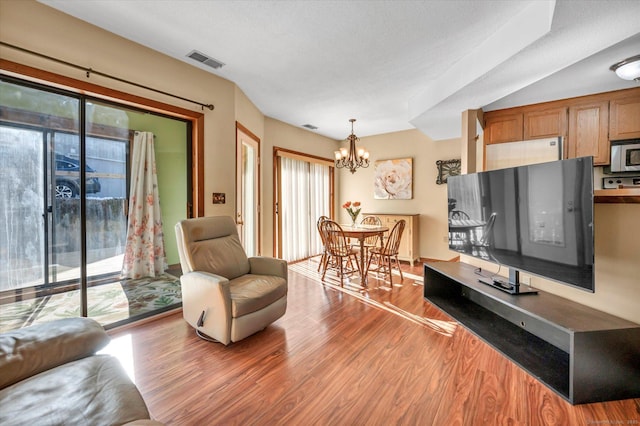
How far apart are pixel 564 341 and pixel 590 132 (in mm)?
2543

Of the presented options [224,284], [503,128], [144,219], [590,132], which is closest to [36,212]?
[144,219]

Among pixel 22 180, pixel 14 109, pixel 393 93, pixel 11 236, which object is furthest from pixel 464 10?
pixel 11 236

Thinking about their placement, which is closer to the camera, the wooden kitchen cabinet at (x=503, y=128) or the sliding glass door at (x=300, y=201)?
the wooden kitchen cabinet at (x=503, y=128)

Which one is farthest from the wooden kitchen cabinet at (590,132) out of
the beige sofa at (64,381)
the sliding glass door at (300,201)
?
the beige sofa at (64,381)

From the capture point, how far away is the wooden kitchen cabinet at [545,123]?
3199 mm

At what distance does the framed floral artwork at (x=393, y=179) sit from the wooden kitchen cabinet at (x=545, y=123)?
2088 mm

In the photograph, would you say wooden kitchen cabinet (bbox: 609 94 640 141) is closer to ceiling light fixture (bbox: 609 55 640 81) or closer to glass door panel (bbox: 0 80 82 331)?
ceiling light fixture (bbox: 609 55 640 81)

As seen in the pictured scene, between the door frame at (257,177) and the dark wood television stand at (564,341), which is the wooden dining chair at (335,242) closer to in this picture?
the door frame at (257,177)

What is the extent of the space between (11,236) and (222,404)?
214 centimetres

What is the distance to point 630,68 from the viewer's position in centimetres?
229

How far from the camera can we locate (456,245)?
9.43 feet

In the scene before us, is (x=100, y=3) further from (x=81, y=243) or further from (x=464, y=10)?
(x=464, y=10)

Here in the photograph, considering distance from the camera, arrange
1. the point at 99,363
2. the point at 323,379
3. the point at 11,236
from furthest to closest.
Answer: the point at 11,236, the point at 323,379, the point at 99,363

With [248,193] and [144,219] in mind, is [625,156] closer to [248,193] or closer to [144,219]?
[248,193]
